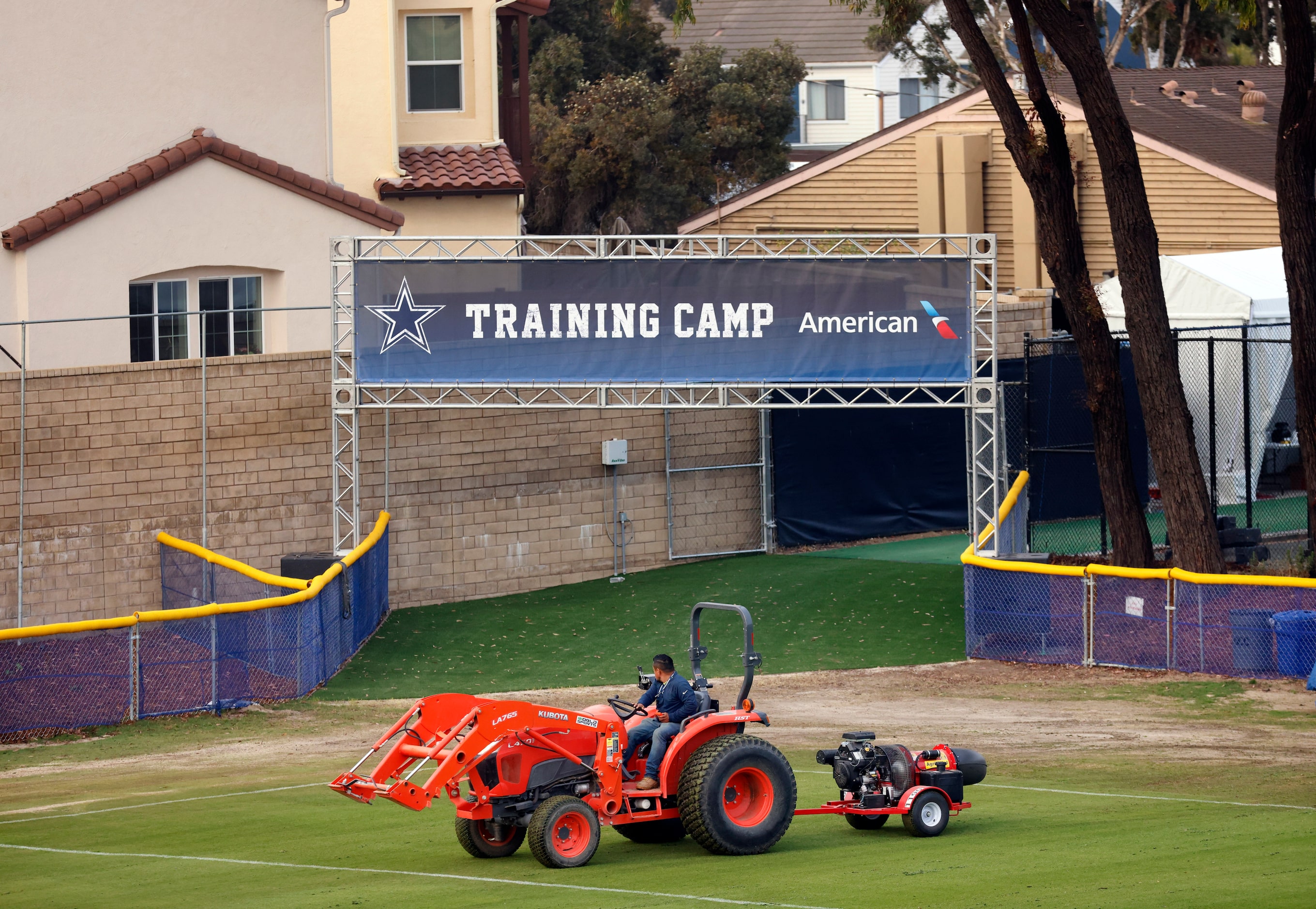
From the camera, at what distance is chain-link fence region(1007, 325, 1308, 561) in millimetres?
27703

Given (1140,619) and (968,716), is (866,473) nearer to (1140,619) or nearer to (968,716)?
(1140,619)

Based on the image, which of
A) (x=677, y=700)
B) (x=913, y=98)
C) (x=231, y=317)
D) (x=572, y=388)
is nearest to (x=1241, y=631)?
(x=677, y=700)

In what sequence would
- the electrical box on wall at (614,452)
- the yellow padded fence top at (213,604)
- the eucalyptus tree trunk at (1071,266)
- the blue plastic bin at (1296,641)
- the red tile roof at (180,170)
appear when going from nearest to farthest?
the yellow padded fence top at (213,604), the blue plastic bin at (1296,641), the eucalyptus tree trunk at (1071,266), the red tile roof at (180,170), the electrical box on wall at (614,452)

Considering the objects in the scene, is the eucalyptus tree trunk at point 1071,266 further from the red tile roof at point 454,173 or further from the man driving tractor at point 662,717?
the red tile roof at point 454,173

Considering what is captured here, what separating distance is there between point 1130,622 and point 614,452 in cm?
870

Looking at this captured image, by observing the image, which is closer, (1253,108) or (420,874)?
(420,874)

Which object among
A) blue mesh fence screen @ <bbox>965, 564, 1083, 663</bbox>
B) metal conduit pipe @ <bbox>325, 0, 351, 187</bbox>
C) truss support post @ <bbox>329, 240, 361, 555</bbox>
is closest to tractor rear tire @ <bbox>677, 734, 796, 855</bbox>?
blue mesh fence screen @ <bbox>965, 564, 1083, 663</bbox>

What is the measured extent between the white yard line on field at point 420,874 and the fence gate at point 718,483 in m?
14.8

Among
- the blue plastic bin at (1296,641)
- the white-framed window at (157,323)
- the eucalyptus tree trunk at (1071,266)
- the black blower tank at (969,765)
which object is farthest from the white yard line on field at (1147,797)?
the white-framed window at (157,323)

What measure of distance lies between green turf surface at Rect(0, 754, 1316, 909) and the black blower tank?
0.34m

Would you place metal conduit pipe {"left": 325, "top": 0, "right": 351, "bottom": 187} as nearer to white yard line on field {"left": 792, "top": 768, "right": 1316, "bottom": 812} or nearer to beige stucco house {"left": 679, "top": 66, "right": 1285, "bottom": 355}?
beige stucco house {"left": 679, "top": 66, "right": 1285, "bottom": 355}

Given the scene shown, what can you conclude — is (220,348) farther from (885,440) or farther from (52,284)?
(885,440)

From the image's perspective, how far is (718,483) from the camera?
87.5ft

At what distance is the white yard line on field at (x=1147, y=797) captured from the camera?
42.4ft
